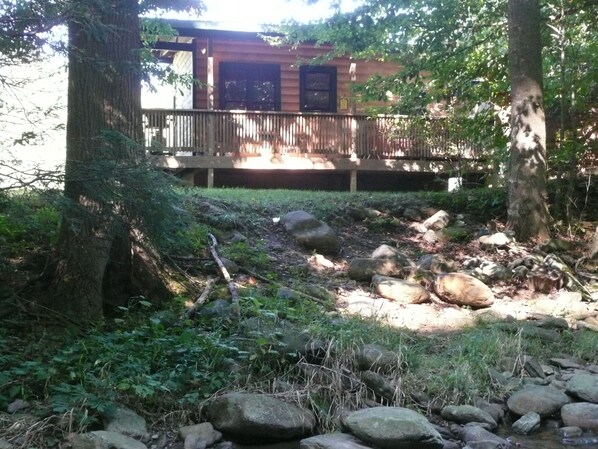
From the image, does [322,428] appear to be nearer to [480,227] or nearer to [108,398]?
[108,398]

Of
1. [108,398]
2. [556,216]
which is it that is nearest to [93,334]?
[108,398]

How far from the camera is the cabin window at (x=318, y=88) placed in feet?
59.1

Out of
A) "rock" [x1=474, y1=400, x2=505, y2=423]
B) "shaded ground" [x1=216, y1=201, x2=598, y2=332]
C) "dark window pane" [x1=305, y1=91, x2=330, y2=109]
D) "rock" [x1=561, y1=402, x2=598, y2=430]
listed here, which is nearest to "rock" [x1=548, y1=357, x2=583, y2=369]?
"rock" [x1=561, y1=402, x2=598, y2=430]

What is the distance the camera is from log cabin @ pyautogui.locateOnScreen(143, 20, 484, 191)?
14203 mm

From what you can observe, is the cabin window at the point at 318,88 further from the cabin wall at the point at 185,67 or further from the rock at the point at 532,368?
the rock at the point at 532,368

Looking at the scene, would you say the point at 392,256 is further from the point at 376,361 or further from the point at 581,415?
the point at 581,415

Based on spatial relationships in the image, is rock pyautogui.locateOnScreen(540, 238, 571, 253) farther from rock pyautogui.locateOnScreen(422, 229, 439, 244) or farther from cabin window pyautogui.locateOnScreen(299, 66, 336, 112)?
cabin window pyautogui.locateOnScreen(299, 66, 336, 112)

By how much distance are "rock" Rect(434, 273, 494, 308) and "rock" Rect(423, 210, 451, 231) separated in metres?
2.75

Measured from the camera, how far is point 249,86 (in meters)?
17.9

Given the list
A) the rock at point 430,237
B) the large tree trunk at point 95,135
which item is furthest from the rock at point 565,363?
the large tree trunk at point 95,135

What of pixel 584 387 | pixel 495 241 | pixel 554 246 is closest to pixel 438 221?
pixel 495 241

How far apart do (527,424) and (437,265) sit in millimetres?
3812

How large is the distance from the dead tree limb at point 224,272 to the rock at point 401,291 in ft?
6.42

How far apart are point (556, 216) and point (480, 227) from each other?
4.52ft
